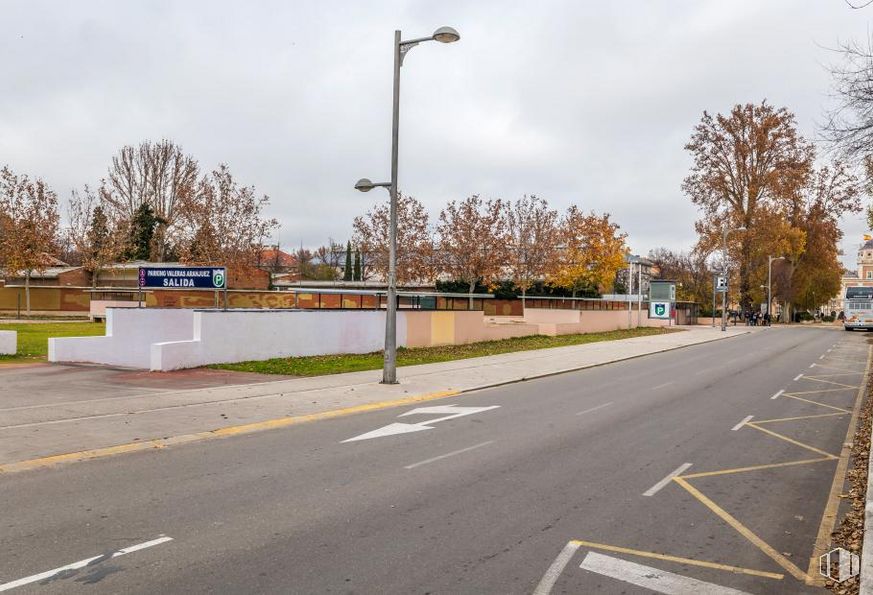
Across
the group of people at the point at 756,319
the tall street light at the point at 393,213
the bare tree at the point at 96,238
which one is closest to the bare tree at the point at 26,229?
the bare tree at the point at 96,238

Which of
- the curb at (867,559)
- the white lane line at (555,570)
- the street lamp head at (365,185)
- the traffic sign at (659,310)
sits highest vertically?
the street lamp head at (365,185)

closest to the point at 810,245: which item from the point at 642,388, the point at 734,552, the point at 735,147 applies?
the point at 735,147

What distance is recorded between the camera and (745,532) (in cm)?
594

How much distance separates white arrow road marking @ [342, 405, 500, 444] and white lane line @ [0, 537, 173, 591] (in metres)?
4.30

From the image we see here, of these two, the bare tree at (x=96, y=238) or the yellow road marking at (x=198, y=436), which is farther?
the bare tree at (x=96, y=238)

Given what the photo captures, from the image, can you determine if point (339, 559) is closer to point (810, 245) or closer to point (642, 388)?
point (642, 388)

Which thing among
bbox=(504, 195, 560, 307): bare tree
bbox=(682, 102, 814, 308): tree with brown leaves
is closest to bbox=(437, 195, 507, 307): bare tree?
bbox=(504, 195, 560, 307): bare tree

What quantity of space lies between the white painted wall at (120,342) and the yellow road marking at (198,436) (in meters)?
8.93

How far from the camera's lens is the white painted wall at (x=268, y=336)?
17562mm

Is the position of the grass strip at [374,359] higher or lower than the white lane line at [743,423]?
lower

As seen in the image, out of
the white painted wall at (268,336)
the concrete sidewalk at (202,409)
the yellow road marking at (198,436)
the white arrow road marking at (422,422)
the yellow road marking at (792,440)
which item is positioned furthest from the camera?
the white painted wall at (268,336)

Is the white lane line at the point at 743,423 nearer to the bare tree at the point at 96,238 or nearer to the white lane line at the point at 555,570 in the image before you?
the white lane line at the point at 555,570

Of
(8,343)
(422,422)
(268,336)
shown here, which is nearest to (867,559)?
(422,422)

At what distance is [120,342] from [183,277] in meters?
2.63
